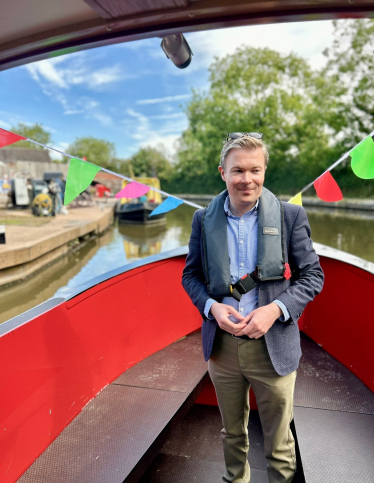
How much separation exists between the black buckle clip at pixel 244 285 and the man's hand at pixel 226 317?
0.05m

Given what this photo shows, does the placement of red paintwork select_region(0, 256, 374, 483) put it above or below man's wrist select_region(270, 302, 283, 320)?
below

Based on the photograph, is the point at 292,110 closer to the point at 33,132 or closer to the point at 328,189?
the point at 328,189

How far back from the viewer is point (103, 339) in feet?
6.32

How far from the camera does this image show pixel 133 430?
5.21 feet

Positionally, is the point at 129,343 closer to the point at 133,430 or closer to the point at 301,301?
the point at 133,430

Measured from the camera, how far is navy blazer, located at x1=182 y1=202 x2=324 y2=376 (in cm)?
122

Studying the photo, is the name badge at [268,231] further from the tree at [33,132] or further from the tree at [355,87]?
the tree at [33,132]

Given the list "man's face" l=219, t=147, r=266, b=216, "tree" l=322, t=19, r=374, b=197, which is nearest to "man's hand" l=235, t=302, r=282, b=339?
"man's face" l=219, t=147, r=266, b=216

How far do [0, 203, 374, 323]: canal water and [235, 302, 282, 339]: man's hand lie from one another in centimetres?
493

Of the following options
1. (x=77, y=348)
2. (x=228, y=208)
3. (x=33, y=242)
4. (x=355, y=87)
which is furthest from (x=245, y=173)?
(x=355, y=87)

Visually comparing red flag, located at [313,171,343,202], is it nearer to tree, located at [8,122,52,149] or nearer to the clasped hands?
the clasped hands

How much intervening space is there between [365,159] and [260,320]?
1343 millimetres

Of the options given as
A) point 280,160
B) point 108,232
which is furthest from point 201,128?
point 108,232

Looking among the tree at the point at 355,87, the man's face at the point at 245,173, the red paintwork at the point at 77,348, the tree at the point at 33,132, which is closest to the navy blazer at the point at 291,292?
the man's face at the point at 245,173
